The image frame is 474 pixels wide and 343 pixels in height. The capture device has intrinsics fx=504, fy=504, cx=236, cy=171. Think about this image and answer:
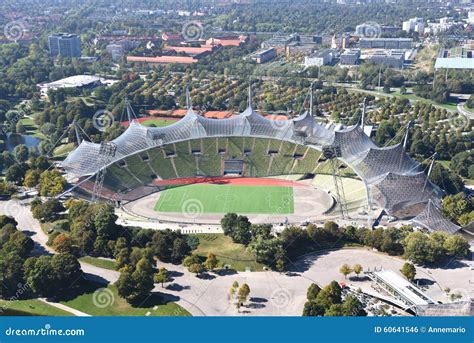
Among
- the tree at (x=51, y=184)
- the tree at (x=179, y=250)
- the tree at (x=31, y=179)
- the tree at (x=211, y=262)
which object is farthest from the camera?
the tree at (x=31, y=179)

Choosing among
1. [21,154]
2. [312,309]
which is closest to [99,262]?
[312,309]

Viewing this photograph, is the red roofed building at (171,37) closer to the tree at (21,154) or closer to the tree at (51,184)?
the tree at (21,154)

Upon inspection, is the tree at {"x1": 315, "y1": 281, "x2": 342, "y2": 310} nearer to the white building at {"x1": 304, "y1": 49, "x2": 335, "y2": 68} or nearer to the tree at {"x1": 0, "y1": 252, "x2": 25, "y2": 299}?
the tree at {"x1": 0, "y1": 252, "x2": 25, "y2": 299}

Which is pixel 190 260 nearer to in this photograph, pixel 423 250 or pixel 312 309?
pixel 312 309

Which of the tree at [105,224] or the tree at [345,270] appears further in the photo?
the tree at [105,224]

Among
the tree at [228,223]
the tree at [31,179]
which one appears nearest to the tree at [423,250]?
the tree at [228,223]

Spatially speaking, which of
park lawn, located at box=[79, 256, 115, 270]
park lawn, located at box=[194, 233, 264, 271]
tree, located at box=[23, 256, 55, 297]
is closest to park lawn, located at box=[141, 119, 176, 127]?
park lawn, located at box=[194, 233, 264, 271]

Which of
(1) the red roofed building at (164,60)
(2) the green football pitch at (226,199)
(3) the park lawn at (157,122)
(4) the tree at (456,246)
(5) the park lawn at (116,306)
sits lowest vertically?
(3) the park lawn at (157,122)
